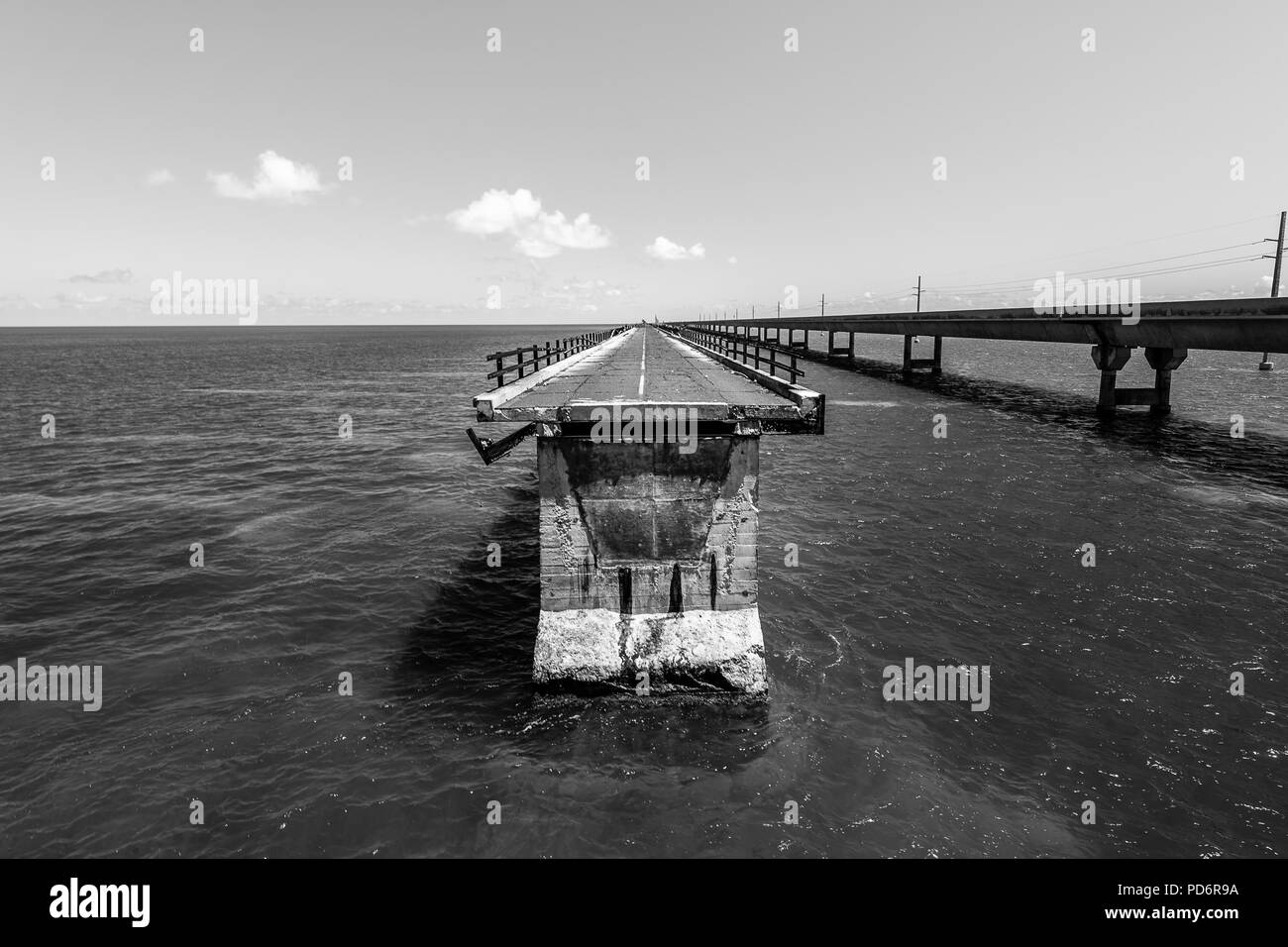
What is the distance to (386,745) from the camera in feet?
30.8

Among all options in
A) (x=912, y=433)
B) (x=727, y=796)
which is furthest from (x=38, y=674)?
(x=912, y=433)

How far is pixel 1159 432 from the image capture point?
3225 cm

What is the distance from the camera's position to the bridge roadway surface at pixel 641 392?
1021 centimetres

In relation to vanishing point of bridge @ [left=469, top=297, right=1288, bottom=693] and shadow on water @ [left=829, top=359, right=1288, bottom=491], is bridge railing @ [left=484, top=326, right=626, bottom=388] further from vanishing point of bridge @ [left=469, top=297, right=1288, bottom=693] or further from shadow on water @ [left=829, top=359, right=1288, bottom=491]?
shadow on water @ [left=829, top=359, right=1288, bottom=491]

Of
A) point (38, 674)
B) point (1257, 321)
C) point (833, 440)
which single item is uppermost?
point (1257, 321)

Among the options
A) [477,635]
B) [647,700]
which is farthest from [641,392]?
[647,700]

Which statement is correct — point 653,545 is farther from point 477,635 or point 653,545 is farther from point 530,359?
point 530,359

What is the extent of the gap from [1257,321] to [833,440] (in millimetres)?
17356

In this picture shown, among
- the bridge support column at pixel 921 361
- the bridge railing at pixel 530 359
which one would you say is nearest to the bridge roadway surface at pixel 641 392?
the bridge railing at pixel 530 359

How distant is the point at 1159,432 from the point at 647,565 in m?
34.6

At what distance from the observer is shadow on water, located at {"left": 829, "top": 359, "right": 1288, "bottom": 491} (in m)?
25.3

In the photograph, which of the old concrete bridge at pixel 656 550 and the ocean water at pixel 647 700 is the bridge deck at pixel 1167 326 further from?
the old concrete bridge at pixel 656 550

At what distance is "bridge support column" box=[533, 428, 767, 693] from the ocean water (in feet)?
2.08
